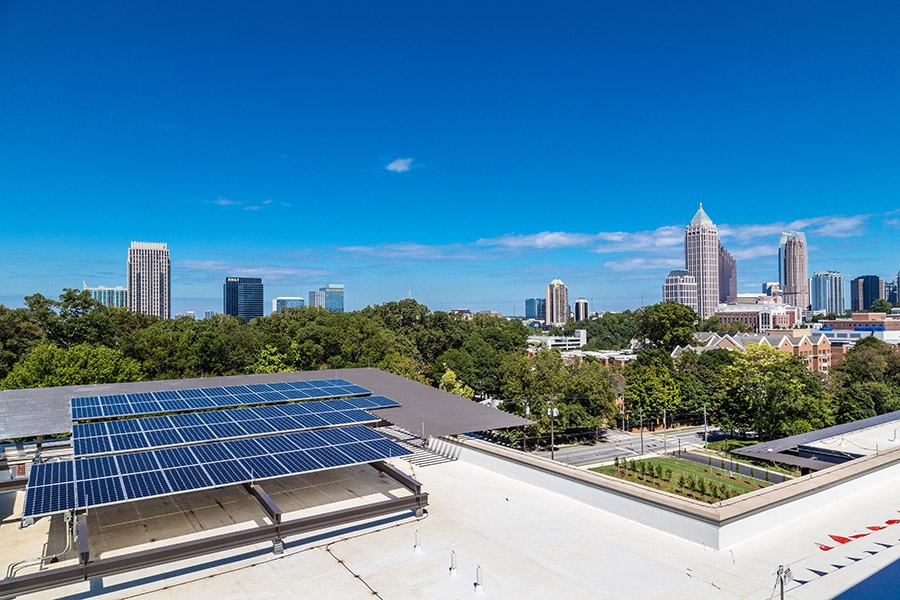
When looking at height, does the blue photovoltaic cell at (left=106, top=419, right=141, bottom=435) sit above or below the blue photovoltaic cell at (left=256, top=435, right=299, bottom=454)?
above

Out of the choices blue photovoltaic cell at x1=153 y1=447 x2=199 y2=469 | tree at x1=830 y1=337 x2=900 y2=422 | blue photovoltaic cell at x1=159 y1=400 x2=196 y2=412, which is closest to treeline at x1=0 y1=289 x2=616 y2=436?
tree at x1=830 y1=337 x2=900 y2=422

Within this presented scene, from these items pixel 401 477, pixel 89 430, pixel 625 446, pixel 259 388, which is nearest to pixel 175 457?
pixel 89 430

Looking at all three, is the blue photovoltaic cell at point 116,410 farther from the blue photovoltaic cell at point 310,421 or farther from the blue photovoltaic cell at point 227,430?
the blue photovoltaic cell at point 310,421

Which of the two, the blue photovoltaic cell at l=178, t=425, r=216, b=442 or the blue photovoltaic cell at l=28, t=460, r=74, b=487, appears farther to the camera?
the blue photovoltaic cell at l=178, t=425, r=216, b=442

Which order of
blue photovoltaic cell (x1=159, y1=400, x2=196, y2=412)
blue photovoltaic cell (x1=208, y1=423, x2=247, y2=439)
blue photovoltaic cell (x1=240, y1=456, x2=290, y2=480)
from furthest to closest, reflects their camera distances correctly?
blue photovoltaic cell (x1=159, y1=400, x2=196, y2=412) < blue photovoltaic cell (x1=208, y1=423, x2=247, y2=439) < blue photovoltaic cell (x1=240, y1=456, x2=290, y2=480)

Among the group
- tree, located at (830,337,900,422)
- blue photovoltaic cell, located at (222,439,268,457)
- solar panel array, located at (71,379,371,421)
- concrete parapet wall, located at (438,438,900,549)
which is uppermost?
solar panel array, located at (71,379,371,421)

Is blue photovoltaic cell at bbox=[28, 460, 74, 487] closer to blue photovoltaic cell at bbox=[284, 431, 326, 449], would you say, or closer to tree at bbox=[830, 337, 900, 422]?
blue photovoltaic cell at bbox=[284, 431, 326, 449]
